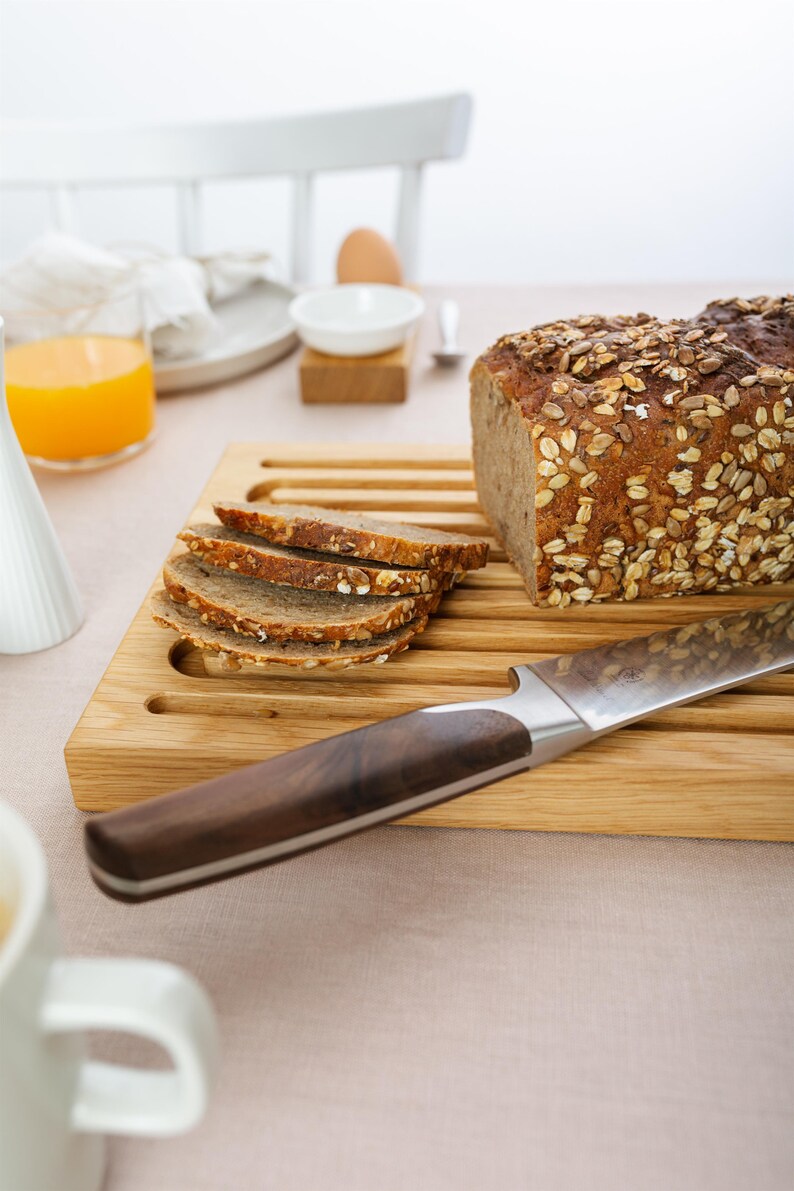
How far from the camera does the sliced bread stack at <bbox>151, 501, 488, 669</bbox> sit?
49.5 inches

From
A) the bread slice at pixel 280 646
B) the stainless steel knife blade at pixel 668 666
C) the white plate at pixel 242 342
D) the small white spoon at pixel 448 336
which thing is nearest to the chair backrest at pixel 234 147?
the white plate at pixel 242 342

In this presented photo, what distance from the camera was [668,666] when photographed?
46.8 inches

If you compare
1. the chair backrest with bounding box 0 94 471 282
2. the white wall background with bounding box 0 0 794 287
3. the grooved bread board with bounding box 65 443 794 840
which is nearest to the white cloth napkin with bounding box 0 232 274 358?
the chair backrest with bounding box 0 94 471 282

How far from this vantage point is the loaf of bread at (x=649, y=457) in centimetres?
136

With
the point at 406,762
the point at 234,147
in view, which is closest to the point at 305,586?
the point at 406,762

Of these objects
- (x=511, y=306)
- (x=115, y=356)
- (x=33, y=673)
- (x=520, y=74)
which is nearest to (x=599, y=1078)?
(x=33, y=673)

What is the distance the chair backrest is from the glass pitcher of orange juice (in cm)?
131

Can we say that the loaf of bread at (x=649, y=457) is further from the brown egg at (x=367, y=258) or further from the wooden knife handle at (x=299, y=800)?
the brown egg at (x=367, y=258)

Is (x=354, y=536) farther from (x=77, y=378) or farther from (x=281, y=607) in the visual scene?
(x=77, y=378)

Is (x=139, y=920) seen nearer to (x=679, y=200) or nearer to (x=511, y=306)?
(x=511, y=306)

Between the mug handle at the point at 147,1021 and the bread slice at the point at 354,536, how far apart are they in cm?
81

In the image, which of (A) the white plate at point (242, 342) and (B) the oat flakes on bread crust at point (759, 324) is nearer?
(B) the oat flakes on bread crust at point (759, 324)

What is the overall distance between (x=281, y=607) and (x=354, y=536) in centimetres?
14

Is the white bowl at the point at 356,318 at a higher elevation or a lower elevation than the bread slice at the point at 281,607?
higher
